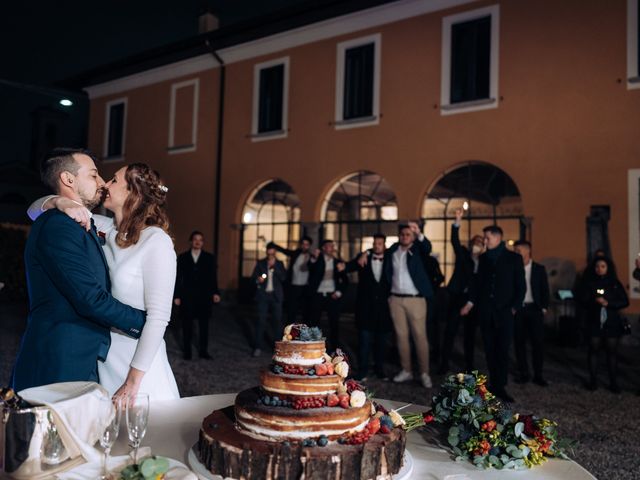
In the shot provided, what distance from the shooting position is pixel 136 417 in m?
1.49

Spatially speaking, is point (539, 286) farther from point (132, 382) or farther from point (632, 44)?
point (132, 382)

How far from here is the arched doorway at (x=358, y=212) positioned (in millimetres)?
13172

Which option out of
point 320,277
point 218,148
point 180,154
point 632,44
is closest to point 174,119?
point 180,154

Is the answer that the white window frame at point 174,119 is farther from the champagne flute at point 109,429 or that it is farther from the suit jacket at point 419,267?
the champagne flute at point 109,429

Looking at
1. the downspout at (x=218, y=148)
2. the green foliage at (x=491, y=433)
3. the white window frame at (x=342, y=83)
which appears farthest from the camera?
the downspout at (x=218, y=148)

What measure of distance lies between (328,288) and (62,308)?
7.05 meters

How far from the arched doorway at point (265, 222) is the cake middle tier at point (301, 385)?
12.6 metres

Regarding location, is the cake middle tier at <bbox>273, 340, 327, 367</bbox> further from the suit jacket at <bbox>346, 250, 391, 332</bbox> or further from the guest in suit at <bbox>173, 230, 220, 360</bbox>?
the guest in suit at <bbox>173, 230, 220, 360</bbox>

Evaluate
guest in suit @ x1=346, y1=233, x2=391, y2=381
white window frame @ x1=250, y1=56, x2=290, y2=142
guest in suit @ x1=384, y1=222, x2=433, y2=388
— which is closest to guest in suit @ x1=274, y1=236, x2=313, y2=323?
guest in suit @ x1=346, y1=233, x2=391, y2=381

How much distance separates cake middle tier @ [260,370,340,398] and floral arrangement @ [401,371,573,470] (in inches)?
16.9

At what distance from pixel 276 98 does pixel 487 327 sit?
10215mm

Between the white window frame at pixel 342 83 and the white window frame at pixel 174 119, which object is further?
the white window frame at pixel 174 119

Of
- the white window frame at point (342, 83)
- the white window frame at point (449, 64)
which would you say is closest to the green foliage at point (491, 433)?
the white window frame at point (449, 64)

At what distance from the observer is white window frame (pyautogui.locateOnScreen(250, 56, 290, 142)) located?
14.4 m
